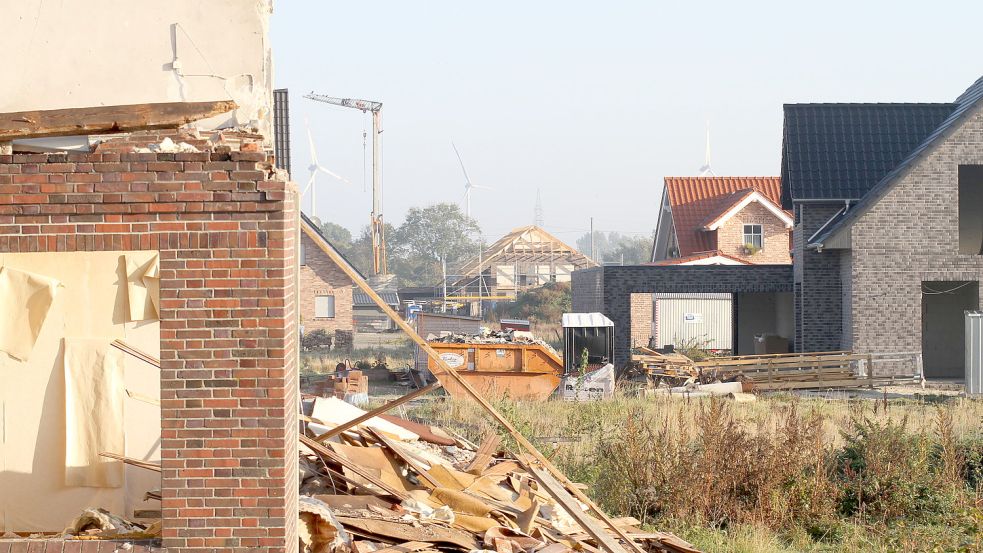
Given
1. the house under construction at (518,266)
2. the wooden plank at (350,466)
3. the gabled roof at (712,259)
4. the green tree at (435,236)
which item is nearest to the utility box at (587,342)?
the gabled roof at (712,259)

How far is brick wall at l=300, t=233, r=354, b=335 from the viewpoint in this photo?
4575cm

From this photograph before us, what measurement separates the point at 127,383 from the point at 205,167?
122 inches

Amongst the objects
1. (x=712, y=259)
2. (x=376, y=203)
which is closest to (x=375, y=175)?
(x=376, y=203)

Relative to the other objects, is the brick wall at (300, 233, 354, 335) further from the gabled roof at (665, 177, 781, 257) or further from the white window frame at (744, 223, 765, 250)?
the white window frame at (744, 223, 765, 250)

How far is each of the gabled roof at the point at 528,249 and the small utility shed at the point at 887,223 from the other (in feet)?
134

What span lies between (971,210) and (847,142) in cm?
390

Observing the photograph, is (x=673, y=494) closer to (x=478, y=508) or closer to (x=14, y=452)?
(x=478, y=508)

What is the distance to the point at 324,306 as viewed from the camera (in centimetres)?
4616

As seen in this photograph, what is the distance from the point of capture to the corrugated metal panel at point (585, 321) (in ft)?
83.5

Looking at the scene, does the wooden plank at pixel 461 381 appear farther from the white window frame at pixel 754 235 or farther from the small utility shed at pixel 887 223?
the white window frame at pixel 754 235

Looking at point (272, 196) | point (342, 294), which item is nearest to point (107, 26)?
point (272, 196)

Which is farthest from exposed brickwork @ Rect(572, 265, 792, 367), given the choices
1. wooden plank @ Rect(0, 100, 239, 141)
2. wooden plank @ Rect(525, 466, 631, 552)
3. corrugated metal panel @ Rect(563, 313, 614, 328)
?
wooden plank @ Rect(0, 100, 239, 141)

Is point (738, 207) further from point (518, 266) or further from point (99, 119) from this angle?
point (99, 119)

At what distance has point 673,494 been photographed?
1178 cm
